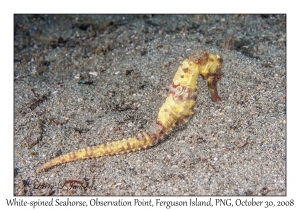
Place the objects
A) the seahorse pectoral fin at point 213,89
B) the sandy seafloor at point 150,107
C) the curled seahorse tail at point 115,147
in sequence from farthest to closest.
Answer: the seahorse pectoral fin at point 213,89 → the curled seahorse tail at point 115,147 → the sandy seafloor at point 150,107

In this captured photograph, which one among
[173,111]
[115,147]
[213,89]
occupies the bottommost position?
[115,147]

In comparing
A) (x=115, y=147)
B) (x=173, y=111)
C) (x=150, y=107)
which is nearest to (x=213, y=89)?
(x=173, y=111)

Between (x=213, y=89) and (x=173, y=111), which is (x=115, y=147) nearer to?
(x=173, y=111)

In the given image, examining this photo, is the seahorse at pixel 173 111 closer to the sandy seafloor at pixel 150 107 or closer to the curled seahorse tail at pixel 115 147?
the curled seahorse tail at pixel 115 147

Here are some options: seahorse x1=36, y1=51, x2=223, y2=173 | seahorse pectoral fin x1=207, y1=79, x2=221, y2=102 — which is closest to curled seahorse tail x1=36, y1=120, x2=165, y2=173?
seahorse x1=36, y1=51, x2=223, y2=173

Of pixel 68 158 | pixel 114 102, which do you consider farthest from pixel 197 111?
pixel 68 158

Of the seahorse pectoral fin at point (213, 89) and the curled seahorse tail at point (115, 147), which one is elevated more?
the seahorse pectoral fin at point (213, 89)

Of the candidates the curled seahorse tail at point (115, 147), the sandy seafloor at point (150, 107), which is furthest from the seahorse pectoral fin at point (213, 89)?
the curled seahorse tail at point (115, 147)
